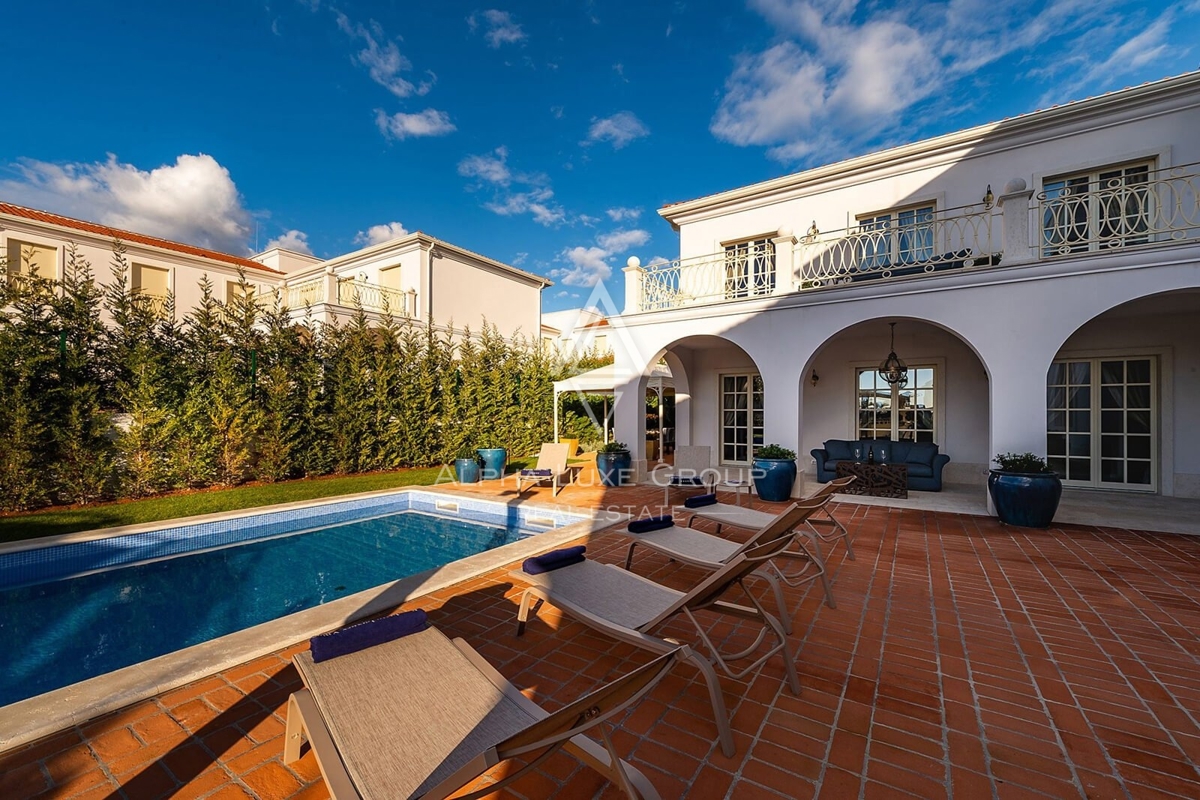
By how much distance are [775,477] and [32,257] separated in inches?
842

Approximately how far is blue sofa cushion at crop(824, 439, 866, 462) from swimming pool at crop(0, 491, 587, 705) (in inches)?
240

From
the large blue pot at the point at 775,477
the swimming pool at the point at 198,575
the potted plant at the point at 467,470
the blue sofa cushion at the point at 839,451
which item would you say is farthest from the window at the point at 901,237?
the potted plant at the point at 467,470

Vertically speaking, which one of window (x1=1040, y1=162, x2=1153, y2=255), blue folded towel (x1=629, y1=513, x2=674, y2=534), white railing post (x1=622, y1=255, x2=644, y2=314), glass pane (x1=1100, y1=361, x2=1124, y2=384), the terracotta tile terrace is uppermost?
window (x1=1040, y1=162, x2=1153, y2=255)

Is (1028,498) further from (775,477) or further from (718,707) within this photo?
(718,707)

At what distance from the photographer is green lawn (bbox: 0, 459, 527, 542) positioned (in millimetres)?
6461

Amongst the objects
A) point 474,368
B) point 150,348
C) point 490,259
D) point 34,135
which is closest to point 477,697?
point 150,348

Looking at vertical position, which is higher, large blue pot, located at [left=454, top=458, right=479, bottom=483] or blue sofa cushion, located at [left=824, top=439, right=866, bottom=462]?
blue sofa cushion, located at [left=824, top=439, right=866, bottom=462]

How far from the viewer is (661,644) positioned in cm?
243

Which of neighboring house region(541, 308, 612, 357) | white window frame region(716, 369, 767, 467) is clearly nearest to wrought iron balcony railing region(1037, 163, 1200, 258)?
white window frame region(716, 369, 767, 467)

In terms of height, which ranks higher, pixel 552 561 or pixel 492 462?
pixel 552 561

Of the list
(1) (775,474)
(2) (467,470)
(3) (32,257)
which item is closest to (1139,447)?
(1) (775,474)

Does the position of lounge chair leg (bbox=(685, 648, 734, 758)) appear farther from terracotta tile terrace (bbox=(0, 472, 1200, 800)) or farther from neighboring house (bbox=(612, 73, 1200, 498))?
neighboring house (bbox=(612, 73, 1200, 498))

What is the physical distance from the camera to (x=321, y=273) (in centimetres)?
1755

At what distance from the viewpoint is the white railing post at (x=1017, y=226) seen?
6984 mm
